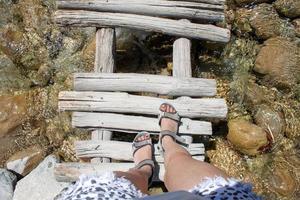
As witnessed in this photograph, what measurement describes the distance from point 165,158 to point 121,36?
1770mm

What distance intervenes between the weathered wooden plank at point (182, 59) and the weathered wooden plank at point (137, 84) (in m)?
0.12

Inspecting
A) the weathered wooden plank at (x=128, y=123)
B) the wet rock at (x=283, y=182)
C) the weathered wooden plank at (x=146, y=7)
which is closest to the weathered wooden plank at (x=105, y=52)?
the weathered wooden plank at (x=146, y=7)

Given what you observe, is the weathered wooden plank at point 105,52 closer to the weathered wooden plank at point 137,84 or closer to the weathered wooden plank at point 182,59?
the weathered wooden plank at point 137,84

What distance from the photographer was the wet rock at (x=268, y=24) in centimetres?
542

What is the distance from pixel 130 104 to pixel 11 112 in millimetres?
1445

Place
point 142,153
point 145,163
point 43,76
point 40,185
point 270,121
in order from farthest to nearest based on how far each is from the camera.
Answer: point 43,76 → point 270,121 → point 40,185 → point 142,153 → point 145,163

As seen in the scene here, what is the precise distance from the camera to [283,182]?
4645 mm

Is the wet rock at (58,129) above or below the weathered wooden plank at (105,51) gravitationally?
below

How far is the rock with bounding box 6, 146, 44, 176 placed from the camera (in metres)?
4.89

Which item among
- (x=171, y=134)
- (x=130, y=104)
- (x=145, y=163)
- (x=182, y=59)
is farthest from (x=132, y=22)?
(x=145, y=163)

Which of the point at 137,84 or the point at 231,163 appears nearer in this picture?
the point at 137,84

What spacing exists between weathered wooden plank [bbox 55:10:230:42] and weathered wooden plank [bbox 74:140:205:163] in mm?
1173

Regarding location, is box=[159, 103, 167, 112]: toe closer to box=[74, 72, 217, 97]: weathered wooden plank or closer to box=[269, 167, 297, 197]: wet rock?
box=[74, 72, 217, 97]: weathered wooden plank

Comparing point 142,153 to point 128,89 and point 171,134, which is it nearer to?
point 171,134
